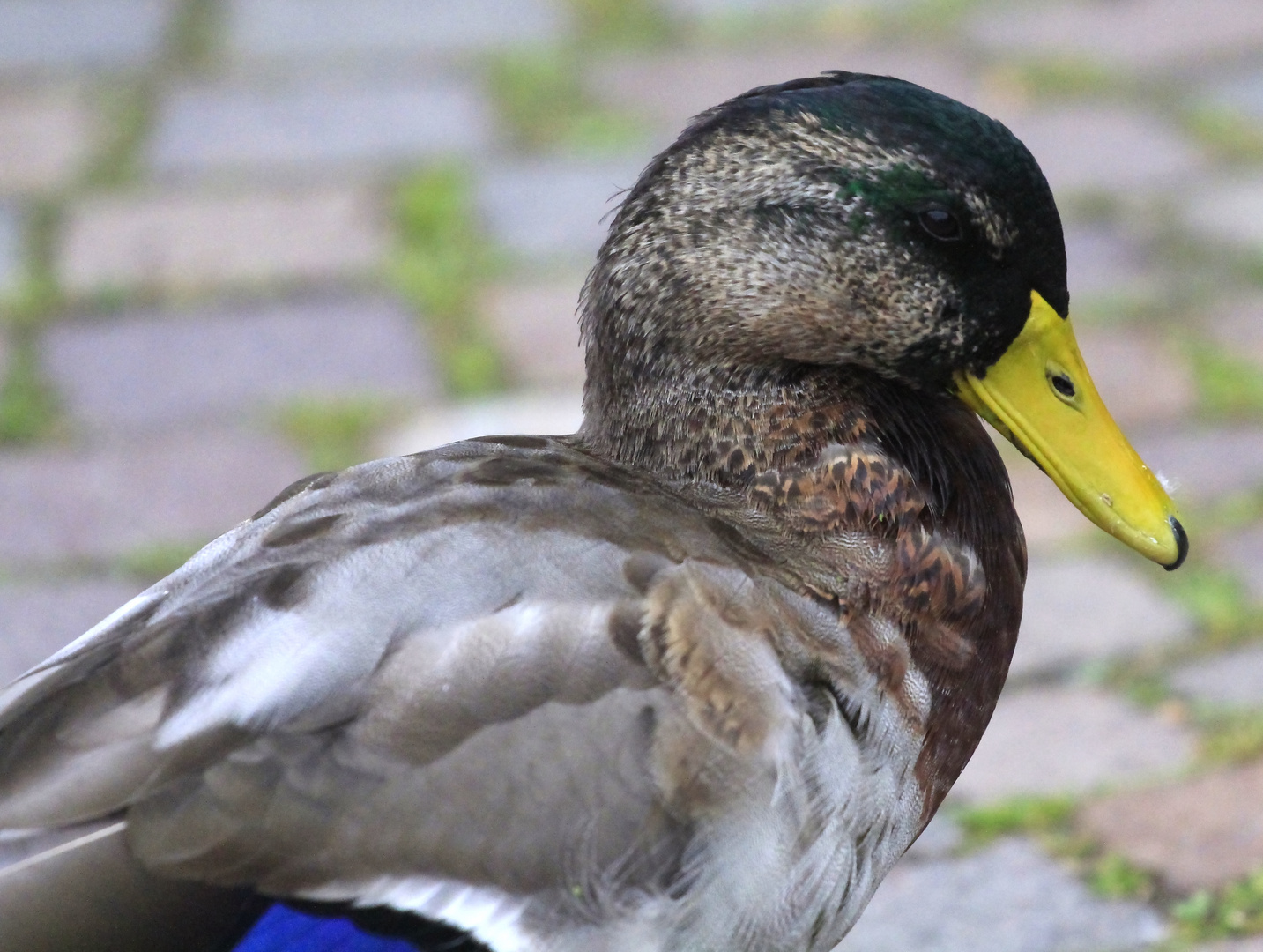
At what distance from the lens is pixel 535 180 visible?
4809mm

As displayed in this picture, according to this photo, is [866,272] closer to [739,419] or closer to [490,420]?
→ [739,419]

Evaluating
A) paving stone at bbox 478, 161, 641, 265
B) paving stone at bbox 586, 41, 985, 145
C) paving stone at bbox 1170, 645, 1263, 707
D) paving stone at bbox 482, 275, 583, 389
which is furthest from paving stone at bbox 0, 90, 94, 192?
paving stone at bbox 1170, 645, 1263, 707

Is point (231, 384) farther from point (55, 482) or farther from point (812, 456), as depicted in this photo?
point (812, 456)

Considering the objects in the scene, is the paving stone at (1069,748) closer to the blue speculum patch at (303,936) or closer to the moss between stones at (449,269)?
the blue speculum patch at (303,936)

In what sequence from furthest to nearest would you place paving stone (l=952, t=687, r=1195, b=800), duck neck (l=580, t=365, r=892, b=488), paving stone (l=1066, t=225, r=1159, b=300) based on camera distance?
paving stone (l=1066, t=225, r=1159, b=300) < paving stone (l=952, t=687, r=1195, b=800) < duck neck (l=580, t=365, r=892, b=488)

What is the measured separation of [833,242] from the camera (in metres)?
2.10

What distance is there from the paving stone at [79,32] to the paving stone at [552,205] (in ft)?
4.88

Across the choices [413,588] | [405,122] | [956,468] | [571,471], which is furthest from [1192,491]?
[405,122]

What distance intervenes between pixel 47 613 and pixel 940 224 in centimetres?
179

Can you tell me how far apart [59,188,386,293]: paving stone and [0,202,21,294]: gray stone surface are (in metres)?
0.11

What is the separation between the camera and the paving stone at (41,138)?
4789 mm

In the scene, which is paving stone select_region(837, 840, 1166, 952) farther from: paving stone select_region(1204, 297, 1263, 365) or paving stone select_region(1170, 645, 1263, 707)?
paving stone select_region(1204, 297, 1263, 365)

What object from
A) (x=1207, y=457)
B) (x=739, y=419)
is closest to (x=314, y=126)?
(x=1207, y=457)

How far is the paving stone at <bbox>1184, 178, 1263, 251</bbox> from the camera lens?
4.48 meters
